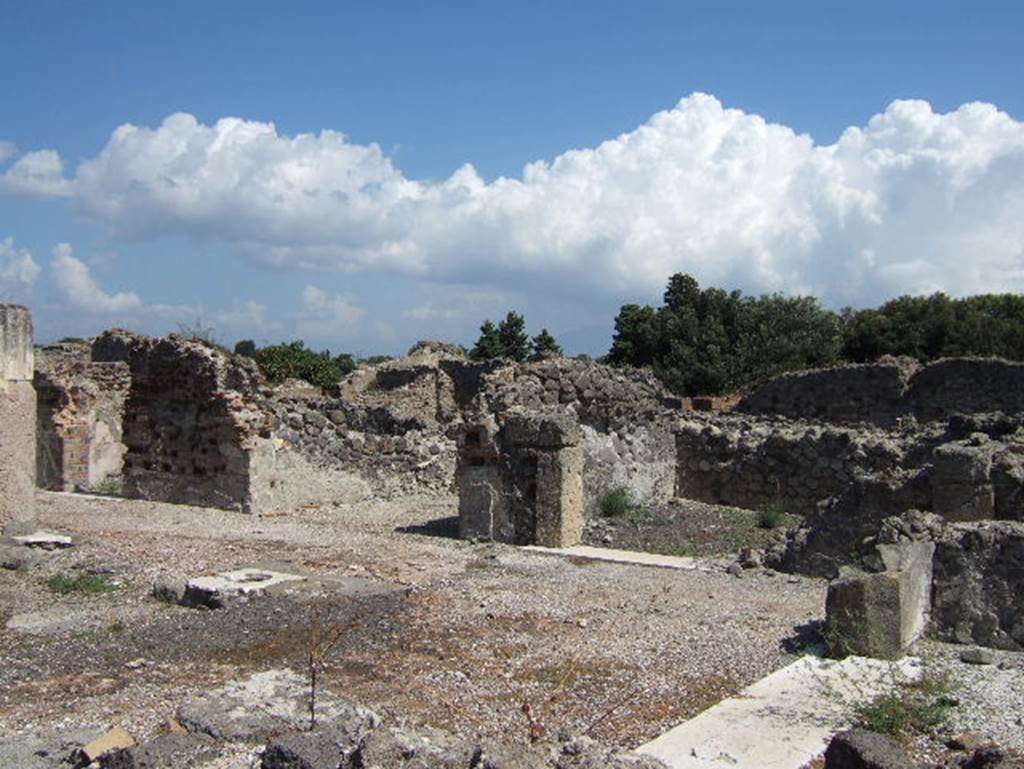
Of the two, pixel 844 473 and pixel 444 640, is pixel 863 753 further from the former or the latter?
pixel 844 473

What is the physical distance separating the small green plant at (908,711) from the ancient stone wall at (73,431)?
1351 centimetres

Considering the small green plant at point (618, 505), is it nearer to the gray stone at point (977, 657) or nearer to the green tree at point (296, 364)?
the gray stone at point (977, 657)

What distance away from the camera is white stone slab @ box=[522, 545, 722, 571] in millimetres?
9953

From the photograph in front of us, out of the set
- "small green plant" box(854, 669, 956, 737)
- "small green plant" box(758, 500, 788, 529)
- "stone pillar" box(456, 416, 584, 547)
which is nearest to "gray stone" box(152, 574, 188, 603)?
"stone pillar" box(456, 416, 584, 547)

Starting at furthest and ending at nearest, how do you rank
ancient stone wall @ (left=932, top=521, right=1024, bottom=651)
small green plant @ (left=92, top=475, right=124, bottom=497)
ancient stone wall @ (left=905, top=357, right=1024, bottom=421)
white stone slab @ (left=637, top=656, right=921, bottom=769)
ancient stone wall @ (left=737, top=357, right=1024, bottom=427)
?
ancient stone wall @ (left=737, top=357, right=1024, bottom=427) < ancient stone wall @ (left=905, top=357, right=1024, bottom=421) < small green plant @ (left=92, top=475, right=124, bottom=497) < ancient stone wall @ (left=932, top=521, right=1024, bottom=651) < white stone slab @ (left=637, top=656, right=921, bottom=769)

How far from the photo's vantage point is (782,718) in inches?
216

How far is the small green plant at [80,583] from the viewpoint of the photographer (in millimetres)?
8594

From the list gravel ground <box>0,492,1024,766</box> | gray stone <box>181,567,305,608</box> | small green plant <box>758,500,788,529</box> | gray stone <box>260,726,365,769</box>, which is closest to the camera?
gray stone <box>260,726,365,769</box>

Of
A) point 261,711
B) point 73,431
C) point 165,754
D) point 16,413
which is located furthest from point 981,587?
point 73,431

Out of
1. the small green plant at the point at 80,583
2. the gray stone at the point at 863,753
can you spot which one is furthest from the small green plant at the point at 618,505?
the gray stone at the point at 863,753

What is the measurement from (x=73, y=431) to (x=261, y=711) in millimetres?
12671

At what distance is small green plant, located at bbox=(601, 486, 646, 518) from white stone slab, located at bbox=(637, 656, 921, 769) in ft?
20.4

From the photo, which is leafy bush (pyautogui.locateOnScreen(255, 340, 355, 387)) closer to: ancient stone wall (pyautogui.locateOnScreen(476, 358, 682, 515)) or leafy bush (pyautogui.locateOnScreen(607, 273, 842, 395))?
leafy bush (pyautogui.locateOnScreen(607, 273, 842, 395))

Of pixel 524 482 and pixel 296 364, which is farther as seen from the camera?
pixel 296 364
